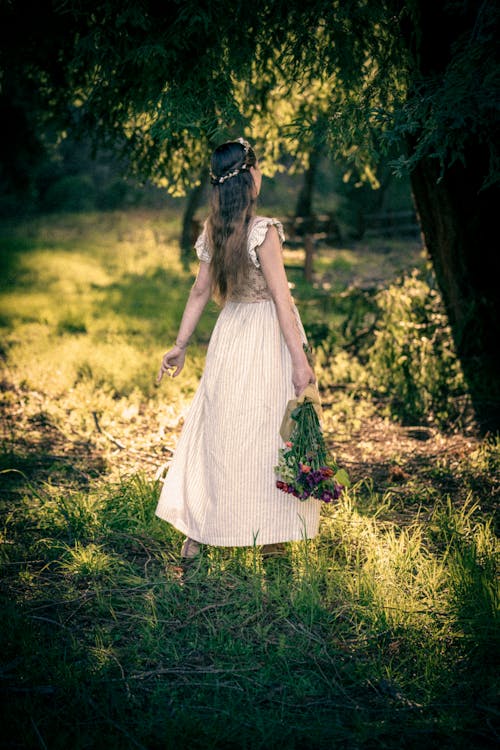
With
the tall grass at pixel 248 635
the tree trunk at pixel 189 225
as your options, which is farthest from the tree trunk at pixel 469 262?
the tree trunk at pixel 189 225

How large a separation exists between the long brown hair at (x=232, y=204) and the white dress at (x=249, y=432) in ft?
0.27

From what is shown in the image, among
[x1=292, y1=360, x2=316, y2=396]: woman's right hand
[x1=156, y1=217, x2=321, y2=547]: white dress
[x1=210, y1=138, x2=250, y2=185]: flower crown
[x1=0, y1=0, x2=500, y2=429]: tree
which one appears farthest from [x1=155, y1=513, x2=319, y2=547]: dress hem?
[x1=0, y1=0, x2=500, y2=429]: tree

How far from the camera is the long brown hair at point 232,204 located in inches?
127

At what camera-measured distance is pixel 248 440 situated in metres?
3.39

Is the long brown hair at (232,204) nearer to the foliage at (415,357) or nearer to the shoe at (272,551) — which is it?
the shoe at (272,551)

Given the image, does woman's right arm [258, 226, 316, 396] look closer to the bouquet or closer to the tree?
the bouquet

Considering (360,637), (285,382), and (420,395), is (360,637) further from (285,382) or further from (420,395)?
(420,395)

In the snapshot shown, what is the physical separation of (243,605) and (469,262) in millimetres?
3660

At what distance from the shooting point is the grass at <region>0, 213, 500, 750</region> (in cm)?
243

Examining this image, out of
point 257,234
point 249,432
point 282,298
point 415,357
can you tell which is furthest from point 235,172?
point 415,357

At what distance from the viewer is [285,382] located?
3420 millimetres

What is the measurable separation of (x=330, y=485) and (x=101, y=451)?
260cm

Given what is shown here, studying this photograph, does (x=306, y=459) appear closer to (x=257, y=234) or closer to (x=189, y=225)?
(x=257, y=234)

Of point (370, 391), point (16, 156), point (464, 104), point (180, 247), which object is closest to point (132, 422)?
point (370, 391)
